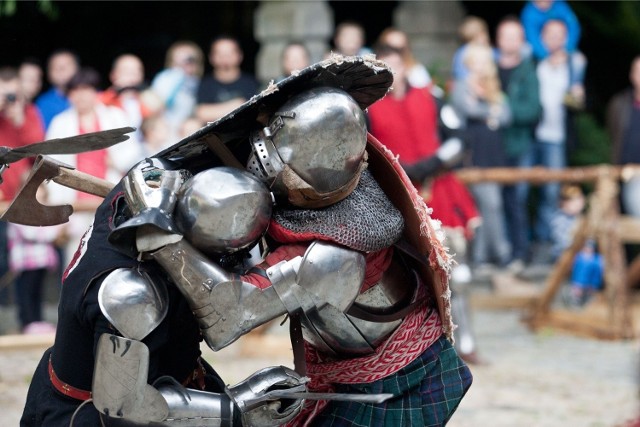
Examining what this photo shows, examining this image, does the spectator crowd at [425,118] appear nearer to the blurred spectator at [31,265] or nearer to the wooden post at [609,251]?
the blurred spectator at [31,265]

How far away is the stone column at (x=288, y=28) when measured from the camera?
30.0ft

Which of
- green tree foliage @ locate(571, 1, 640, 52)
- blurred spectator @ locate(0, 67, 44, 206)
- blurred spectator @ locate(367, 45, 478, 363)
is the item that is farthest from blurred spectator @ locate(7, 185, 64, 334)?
green tree foliage @ locate(571, 1, 640, 52)

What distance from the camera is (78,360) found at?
308 centimetres

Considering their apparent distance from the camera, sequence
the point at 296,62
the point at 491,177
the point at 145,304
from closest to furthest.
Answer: the point at 145,304 < the point at 296,62 < the point at 491,177

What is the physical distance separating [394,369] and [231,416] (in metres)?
0.53

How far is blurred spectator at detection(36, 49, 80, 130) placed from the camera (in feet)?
25.9

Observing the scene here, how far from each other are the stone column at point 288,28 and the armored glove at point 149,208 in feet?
20.2

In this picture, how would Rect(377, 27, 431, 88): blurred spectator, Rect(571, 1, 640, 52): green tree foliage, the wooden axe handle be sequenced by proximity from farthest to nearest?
Rect(571, 1, 640, 52): green tree foliage
Rect(377, 27, 431, 88): blurred spectator
the wooden axe handle

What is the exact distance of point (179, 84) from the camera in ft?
26.9

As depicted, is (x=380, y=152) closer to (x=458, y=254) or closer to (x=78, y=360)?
(x=78, y=360)

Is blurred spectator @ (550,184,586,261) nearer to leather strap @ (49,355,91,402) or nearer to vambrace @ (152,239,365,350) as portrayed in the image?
vambrace @ (152,239,365,350)

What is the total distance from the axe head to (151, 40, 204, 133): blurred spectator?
461cm

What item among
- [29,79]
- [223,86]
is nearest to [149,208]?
[223,86]

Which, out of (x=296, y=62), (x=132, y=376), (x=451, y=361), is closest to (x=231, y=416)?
(x=132, y=376)
